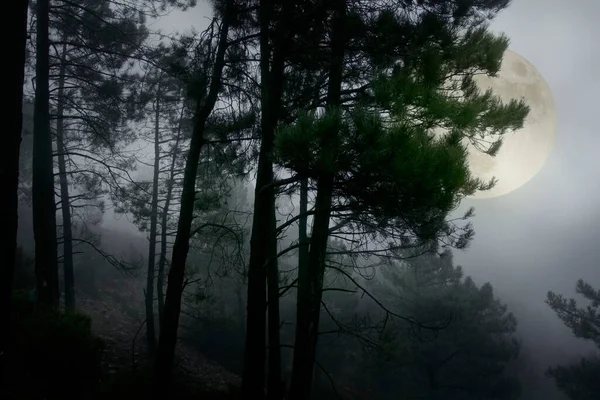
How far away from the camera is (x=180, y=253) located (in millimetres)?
6586

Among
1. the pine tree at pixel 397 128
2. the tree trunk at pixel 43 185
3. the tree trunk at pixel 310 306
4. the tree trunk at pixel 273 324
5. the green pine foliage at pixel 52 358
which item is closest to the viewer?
the pine tree at pixel 397 128

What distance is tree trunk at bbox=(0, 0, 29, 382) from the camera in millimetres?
3527

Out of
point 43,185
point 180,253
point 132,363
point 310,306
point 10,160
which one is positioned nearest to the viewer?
point 10,160

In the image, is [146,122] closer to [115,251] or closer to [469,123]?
[469,123]

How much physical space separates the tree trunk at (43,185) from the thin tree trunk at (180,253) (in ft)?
9.30

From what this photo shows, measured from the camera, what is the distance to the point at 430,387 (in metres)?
18.2

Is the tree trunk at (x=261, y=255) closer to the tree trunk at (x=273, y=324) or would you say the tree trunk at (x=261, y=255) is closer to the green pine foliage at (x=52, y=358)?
the tree trunk at (x=273, y=324)

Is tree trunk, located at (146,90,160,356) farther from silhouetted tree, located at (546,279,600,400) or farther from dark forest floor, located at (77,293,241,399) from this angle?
silhouetted tree, located at (546,279,600,400)

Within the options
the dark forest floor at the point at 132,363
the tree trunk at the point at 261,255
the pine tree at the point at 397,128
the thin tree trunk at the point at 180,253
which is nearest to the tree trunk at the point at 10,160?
the pine tree at the point at 397,128

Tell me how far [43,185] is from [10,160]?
4.94 m

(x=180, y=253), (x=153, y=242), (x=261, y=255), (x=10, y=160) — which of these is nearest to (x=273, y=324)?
(x=261, y=255)

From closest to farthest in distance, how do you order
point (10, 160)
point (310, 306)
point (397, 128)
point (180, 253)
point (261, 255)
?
1. point (397, 128)
2. point (10, 160)
3. point (310, 306)
4. point (261, 255)
5. point (180, 253)

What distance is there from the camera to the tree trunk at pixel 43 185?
304 inches

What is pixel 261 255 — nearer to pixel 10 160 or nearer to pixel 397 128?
pixel 397 128
